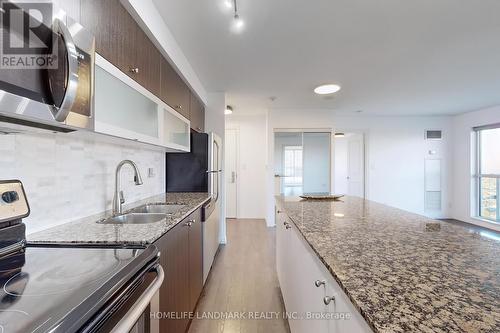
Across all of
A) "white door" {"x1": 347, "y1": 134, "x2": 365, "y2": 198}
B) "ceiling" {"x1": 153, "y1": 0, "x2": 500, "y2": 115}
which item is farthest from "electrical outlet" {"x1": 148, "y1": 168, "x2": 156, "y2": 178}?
"white door" {"x1": 347, "y1": 134, "x2": 365, "y2": 198}

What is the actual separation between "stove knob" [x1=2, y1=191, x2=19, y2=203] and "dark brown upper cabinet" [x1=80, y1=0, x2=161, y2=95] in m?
0.72

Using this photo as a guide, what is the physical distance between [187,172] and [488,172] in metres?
6.22

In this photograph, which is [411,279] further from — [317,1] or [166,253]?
[317,1]

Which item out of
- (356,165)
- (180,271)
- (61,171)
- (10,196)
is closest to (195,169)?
Result: (180,271)

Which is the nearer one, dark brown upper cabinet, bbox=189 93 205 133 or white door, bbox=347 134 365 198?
dark brown upper cabinet, bbox=189 93 205 133

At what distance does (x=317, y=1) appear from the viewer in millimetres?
1770

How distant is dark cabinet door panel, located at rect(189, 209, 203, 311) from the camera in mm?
1846

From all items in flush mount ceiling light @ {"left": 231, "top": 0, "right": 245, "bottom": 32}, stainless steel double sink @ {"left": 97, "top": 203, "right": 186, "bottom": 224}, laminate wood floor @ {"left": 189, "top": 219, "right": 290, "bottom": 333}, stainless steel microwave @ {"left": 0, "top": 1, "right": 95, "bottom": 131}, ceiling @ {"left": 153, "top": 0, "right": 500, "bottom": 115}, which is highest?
ceiling @ {"left": 153, "top": 0, "right": 500, "bottom": 115}

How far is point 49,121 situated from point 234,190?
5.09 m

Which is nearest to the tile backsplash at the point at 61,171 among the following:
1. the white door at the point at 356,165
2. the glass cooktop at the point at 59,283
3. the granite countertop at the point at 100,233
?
the granite countertop at the point at 100,233

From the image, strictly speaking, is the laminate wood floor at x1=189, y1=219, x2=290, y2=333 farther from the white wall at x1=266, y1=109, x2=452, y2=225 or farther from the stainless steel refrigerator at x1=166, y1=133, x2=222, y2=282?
the white wall at x1=266, y1=109, x2=452, y2=225

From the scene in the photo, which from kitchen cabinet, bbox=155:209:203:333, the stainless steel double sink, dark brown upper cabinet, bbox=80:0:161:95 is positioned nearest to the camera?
dark brown upper cabinet, bbox=80:0:161:95

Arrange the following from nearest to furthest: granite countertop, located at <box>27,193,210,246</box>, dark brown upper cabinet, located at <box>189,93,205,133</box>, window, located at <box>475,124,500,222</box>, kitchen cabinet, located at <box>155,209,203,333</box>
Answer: granite countertop, located at <box>27,193,210,246</box> → kitchen cabinet, located at <box>155,209,203,333</box> → dark brown upper cabinet, located at <box>189,93,205,133</box> → window, located at <box>475,124,500,222</box>

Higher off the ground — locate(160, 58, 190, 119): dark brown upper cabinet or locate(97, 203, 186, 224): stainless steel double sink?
locate(160, 58, 190, 119): dark brown upper cabinet
